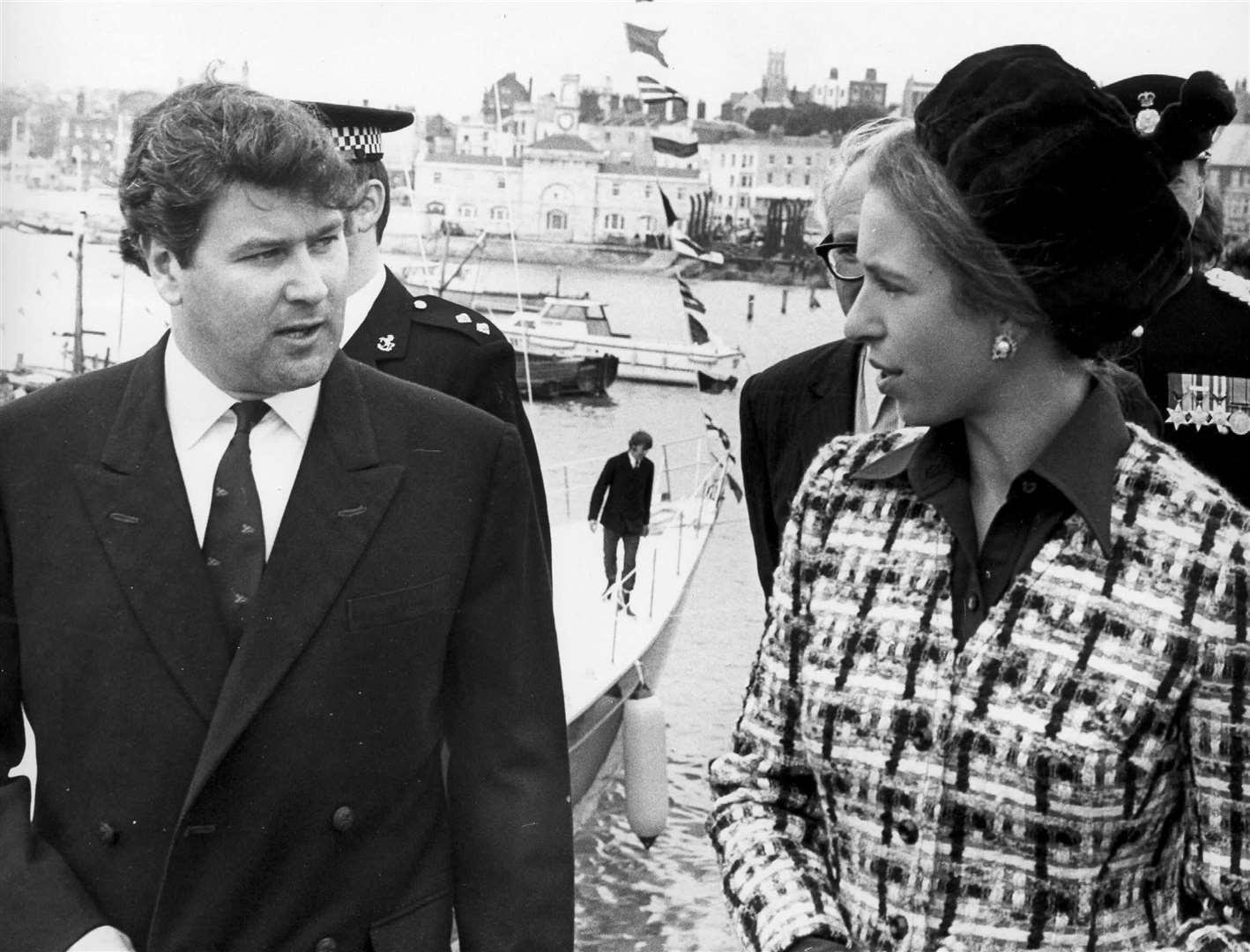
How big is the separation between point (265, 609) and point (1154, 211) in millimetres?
1047

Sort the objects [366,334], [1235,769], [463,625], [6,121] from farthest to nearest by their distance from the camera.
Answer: [6,121] < [366,334] < [463,625] < [1235,769]

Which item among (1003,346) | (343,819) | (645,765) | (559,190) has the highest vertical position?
(559,190)

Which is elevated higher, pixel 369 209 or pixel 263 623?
pixel 369 209

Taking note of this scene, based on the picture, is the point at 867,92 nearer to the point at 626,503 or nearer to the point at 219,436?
the point at 626,503

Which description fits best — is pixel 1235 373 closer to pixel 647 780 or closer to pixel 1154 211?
pixel 1154 211

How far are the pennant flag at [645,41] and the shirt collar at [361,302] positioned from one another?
50.9 ft

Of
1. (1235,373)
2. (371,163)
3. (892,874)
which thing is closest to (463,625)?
(892,874)

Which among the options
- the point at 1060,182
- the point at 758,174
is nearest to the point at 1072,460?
the point at 1060,182

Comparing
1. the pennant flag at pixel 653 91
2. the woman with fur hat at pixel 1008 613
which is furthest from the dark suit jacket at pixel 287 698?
the pennant flag at pixel 653 91

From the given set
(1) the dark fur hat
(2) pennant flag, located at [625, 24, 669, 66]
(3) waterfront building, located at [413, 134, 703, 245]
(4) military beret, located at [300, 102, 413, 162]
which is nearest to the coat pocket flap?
(1) the dark fur hat

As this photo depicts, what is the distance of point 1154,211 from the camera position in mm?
1494

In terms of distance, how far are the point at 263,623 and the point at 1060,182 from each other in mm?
989

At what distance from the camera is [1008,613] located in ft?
4.80

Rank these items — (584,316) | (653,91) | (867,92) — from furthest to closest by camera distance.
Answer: (584,316) < (653,91) < (867,92)
